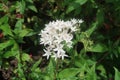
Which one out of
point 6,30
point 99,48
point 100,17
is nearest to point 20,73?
point 6,30

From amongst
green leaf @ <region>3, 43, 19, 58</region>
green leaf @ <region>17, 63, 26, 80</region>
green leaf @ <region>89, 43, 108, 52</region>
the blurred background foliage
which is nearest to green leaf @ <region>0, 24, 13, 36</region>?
the blurred background foliage

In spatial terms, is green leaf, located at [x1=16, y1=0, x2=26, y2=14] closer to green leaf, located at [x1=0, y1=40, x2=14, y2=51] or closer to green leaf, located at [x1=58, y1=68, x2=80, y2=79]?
green leaf, located at [x1=0, y1=40, x2=14, y2=51]

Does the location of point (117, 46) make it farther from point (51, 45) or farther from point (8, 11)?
point (8, 11)

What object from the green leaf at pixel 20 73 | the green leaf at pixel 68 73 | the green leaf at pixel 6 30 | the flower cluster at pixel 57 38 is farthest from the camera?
the green leaf at pixel 6 30

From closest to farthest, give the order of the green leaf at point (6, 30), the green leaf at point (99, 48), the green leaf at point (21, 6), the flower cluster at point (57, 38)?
1. the flower cluster at point (57, 38)
2. the green leaf at point (99, 48)
3. the green leaf at point (6, 30)
4. the green leaf at point (21, 6)

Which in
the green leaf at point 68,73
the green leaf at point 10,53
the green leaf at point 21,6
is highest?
the green leaf at point 21,6

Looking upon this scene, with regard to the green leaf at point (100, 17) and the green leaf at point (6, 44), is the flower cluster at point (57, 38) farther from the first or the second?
the green leaf at point (6, 44)

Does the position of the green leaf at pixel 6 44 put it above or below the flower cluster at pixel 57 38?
above

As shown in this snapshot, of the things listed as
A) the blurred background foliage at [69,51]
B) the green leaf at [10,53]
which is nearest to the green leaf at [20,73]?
the blurred background foliage at [69,51]

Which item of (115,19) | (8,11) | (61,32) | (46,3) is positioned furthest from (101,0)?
(61,32)
